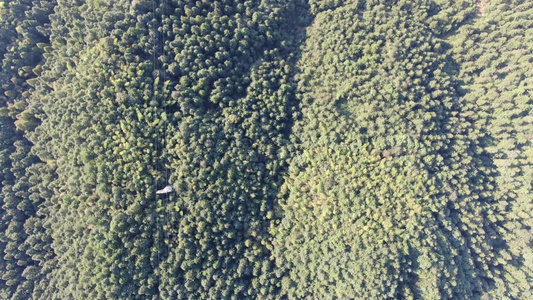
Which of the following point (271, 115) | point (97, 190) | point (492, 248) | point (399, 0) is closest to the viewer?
point (97, 190)

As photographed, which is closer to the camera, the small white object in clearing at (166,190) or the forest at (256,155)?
the small white object in clearing at (166,190)

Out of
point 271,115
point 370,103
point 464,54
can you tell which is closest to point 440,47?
point 464,54

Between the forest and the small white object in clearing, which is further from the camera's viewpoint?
the forest

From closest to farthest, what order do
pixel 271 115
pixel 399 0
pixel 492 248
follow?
1. pixel 492 248
2. pixel 271 115
3. pixel 399 0

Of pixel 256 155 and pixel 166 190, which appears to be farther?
pixel 256 155

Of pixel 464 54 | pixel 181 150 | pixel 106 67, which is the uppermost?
pixel 106 67

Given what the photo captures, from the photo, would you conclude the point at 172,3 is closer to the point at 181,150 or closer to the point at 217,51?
the point at 217,51

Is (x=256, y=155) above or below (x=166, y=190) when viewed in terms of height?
below

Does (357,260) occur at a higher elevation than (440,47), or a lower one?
lower
